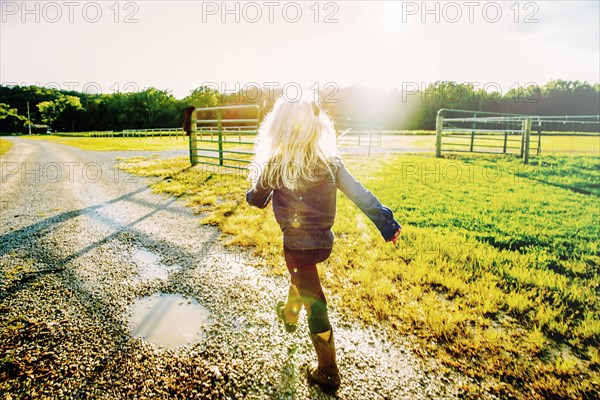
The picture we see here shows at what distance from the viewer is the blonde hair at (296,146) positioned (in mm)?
1854

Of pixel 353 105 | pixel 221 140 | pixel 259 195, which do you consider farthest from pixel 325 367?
pixel 353 105

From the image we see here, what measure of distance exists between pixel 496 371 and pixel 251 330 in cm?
151

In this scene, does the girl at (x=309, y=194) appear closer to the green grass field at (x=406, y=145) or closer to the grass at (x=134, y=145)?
the green grass field at (x=406, y=145)

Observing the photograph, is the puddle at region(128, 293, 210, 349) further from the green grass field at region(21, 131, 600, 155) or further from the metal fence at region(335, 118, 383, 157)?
the green grass field at region(21, 131, 600, 155)

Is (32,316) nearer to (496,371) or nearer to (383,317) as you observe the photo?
(383,317)

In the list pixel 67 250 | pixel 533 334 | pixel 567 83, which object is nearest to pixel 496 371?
pixel 533 334

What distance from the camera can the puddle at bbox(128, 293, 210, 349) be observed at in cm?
217

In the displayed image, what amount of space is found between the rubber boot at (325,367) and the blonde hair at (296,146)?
878mm

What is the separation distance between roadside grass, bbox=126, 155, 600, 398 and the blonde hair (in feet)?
4.01

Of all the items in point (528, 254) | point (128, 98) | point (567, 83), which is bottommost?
point (528, 254)

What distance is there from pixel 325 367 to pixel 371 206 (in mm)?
927

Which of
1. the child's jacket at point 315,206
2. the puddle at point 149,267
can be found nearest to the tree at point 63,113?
the puddle at point 149,267

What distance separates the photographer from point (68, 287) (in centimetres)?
279

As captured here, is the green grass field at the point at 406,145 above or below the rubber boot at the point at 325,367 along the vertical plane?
above
